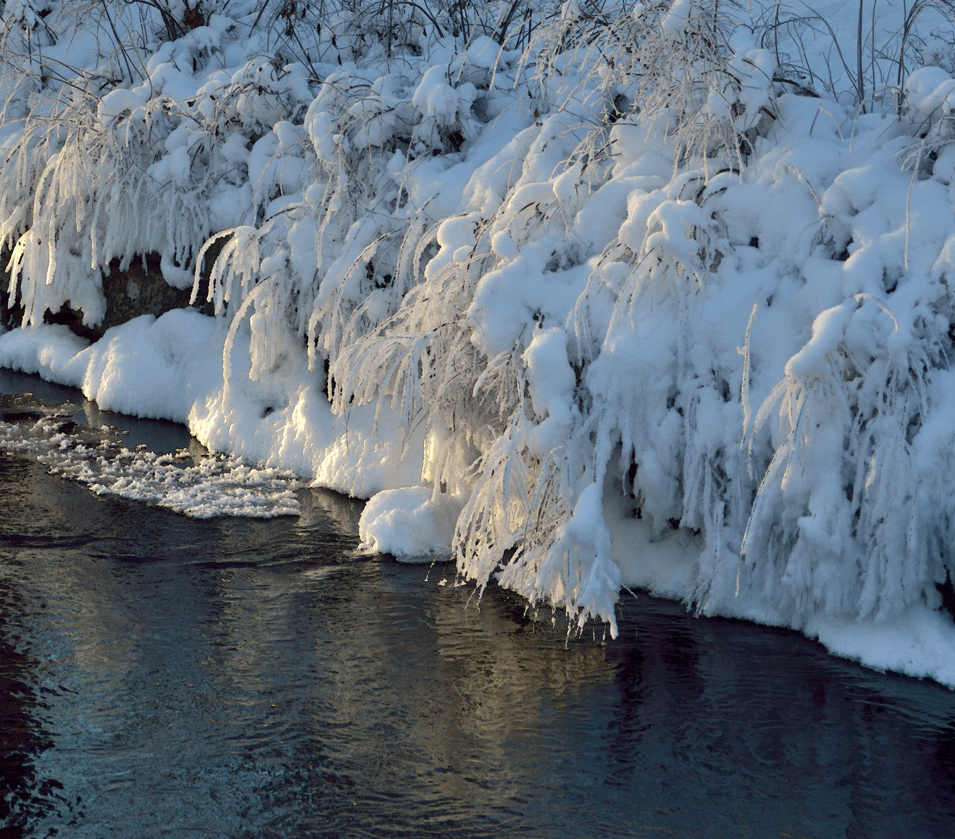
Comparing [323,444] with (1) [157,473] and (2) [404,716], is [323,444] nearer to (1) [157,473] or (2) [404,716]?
(1) [157,473]

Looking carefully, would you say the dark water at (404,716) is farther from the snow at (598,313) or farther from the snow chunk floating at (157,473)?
the snow chunk floating at (157,473)

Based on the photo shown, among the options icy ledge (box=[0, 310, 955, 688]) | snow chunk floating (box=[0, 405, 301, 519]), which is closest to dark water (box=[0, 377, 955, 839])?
icy ledge (box=[0, 310, 955, 688])

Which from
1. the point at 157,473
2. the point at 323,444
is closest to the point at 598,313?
the point at 323,444

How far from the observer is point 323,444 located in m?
5.43

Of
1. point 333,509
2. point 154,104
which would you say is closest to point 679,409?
point 333,509

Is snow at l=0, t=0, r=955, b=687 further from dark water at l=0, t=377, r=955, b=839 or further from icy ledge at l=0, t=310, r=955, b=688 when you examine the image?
dark water at l=0, t=377, r=955, b=839

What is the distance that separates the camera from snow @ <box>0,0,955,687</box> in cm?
361

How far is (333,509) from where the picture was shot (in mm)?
4957

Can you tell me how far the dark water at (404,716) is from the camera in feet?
8.72

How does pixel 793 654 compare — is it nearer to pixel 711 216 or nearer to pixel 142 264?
pixel 711 216

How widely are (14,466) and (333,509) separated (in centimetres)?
178

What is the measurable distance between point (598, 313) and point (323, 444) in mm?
1907

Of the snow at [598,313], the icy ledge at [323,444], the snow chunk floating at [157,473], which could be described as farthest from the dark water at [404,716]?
the snow chunk floating at [157,473]

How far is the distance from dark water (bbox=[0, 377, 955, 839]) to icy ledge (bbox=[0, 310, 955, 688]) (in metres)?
0.12
